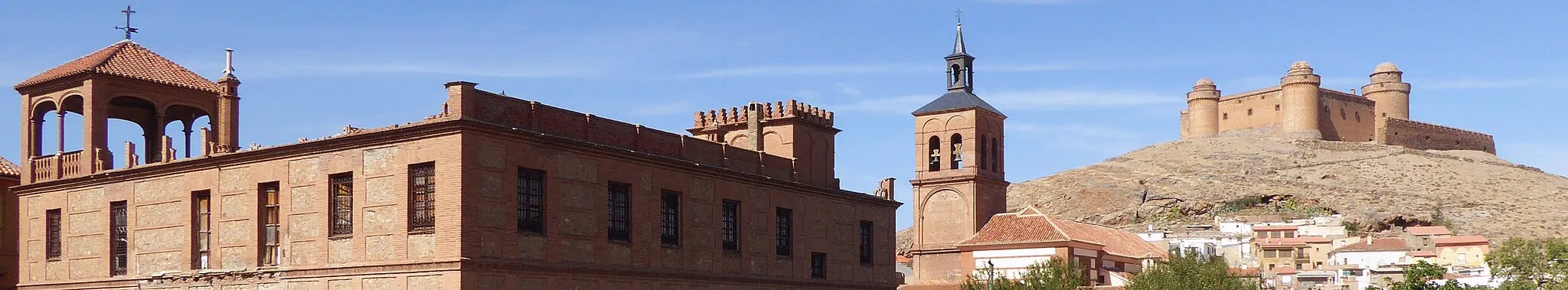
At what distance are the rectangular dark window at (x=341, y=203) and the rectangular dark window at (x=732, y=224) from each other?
373 inches

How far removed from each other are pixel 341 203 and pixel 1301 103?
122m

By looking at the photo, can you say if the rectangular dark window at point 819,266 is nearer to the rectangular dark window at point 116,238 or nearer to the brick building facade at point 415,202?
the brick building facade at point 415,202

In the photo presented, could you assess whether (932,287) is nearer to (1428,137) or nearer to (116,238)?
(116,238)

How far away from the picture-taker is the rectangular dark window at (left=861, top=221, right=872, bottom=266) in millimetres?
42000

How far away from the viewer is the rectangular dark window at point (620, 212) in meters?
31.2

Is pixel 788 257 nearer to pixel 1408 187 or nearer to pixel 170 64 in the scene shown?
pixel 170 64

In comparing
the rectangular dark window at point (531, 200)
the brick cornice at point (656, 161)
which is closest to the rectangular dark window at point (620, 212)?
the brick cornice at point (656, 161)

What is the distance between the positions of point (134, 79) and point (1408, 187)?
4474 inches

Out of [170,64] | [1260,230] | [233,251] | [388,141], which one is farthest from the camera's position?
[1260,230]

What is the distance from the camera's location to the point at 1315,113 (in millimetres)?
137375

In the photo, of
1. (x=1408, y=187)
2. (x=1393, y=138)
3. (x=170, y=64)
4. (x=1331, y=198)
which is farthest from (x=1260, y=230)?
(x=170, y=64)

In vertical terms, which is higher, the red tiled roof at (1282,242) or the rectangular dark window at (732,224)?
the rectangular dark window at (732,224)

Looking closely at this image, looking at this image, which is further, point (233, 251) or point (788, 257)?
point (788, 257)

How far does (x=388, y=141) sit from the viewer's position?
2766 cm
